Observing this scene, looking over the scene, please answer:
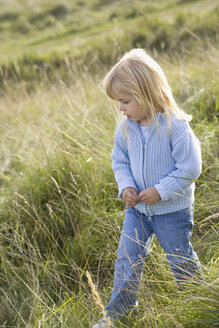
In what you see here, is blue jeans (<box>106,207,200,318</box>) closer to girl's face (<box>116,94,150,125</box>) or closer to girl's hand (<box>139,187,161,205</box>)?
girl's hand (<box>139,187,161,205</box>)

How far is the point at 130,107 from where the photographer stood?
2174 millimetres

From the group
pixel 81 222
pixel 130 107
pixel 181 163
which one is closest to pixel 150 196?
pixel 181 163

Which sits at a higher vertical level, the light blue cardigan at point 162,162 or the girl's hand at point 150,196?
the light blue cardigan at point 162,162

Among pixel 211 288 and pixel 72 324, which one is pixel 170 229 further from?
pixel 72 324

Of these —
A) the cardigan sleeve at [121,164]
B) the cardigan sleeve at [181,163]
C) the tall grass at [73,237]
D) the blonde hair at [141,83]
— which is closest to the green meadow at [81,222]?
the tall grass at [73,237]

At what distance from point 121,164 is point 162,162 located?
0.27 metres

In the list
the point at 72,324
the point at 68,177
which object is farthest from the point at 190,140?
the point at 68,177

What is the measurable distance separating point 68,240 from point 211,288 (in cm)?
141

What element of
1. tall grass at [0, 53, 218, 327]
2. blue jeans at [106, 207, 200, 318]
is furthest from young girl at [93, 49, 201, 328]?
tall grass at [0, 53, 218, 327]

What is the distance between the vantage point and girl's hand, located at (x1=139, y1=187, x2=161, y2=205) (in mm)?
2135

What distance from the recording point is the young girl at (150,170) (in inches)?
83.4

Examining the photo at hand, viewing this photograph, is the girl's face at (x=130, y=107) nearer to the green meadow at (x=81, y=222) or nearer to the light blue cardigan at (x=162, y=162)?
the light blue cardigan at (x=162, y=162)

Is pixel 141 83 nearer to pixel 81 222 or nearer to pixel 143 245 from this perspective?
pixel 143 245

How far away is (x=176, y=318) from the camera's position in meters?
1.76
